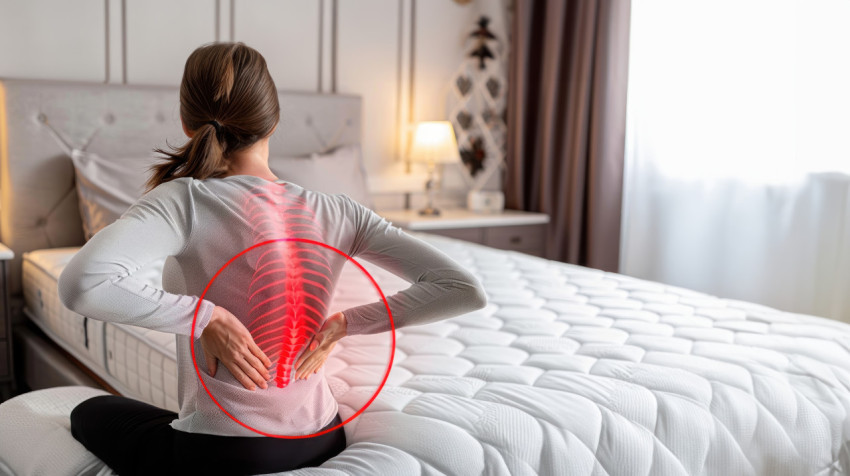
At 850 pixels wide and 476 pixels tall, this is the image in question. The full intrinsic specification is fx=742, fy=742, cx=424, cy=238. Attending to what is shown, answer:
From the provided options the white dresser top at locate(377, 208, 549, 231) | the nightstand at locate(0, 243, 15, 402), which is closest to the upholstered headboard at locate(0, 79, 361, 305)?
the nightstand at locate(0, 243, 15, 402)

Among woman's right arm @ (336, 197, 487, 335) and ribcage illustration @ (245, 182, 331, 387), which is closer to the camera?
ribcage illustration @ (245, 182, 331, 387)

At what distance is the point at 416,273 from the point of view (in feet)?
3.53

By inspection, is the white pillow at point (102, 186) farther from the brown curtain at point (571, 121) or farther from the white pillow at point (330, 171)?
the brown curtain at point (571, 121)

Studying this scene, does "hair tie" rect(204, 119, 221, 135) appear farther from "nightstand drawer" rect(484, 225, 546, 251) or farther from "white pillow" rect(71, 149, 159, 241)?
"nightstand drawer" rect(484, 225, 546, 251)

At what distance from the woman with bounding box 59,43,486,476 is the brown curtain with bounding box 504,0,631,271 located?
9.59ft

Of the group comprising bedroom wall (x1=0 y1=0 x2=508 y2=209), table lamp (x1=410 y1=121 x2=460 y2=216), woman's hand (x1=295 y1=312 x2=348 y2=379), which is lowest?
woman's hand (x1=295 y1=312 x2=348 y2=379)

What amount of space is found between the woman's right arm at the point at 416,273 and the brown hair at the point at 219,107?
179mm

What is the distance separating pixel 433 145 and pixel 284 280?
2.87 metres

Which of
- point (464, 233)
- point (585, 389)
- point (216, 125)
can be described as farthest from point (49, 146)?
point (585, 389)

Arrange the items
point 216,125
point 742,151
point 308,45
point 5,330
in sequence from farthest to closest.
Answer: point 308,45, point 742,151, point 5,330, point 216,125

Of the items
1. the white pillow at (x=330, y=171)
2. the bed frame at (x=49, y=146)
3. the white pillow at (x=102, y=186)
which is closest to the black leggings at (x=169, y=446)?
the bed frame at (x=49, y=146)

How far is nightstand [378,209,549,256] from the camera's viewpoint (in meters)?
3.61

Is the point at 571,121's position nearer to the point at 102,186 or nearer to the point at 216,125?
the point at 102,186

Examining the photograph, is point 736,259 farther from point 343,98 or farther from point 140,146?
point 140,146
